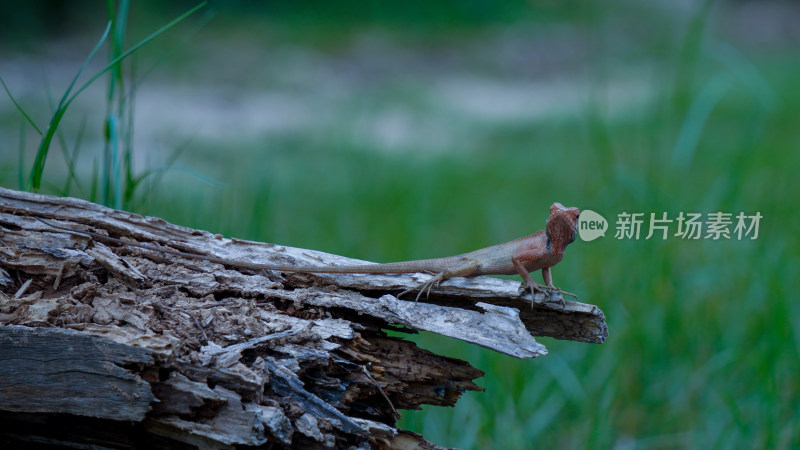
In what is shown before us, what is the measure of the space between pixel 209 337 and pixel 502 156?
21.5ft

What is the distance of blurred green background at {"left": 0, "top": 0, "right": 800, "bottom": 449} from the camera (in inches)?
129

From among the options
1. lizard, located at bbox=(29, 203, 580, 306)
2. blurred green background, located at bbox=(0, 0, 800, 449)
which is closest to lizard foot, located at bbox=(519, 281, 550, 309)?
lizard, located at bbox=(29, 203, 580, 306)

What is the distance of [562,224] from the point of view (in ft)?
8.59

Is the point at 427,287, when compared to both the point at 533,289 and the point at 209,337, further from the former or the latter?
the point at 209,337

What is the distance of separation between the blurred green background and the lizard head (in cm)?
77

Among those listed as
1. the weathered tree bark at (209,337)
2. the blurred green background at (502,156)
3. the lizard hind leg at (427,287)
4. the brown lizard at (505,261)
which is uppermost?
the blurred green background at (502,156)

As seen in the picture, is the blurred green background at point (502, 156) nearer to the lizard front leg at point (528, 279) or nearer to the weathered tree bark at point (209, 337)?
the weathered tree bark at point (209, 337)

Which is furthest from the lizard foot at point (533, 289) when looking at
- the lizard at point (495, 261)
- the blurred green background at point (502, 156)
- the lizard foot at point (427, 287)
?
the blurred green background at point (502, 156)

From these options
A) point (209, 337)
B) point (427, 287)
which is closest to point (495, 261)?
point (427, 287)

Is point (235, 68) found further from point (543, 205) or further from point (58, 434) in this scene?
point (58, 434)

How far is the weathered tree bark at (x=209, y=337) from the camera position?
178 centimetres

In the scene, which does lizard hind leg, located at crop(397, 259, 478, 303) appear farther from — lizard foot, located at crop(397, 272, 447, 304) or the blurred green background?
the blurred green background

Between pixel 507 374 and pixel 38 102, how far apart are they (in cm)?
687

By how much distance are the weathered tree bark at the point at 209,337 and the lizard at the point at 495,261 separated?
3 centimetres
